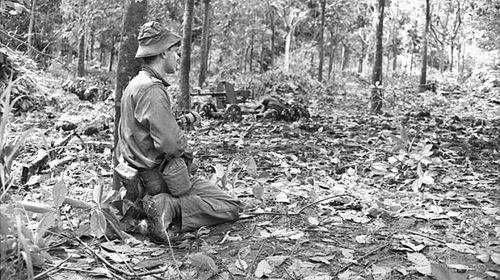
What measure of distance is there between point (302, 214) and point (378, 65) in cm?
921

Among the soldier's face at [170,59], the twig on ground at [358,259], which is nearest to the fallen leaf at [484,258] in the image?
the twig on ground at [358,259]

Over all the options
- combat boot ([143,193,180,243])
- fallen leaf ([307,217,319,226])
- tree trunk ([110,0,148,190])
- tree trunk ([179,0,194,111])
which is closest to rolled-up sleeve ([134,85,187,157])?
combat boot ([143,193,180,243])

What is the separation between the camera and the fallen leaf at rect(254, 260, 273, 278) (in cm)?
319

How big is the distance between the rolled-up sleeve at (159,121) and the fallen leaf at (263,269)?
116 centimetres

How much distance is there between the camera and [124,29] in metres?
4.76

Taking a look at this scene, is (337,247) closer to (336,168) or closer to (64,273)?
(64,273)

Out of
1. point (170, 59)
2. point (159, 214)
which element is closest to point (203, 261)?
point (159, 214)

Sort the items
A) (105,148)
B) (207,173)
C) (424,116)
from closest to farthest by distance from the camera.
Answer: (207,173), (105,148), (424,116)

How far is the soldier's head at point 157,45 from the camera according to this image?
3875 mm

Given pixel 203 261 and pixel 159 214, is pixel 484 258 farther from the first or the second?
pixel 159 214

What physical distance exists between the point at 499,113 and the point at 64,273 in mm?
11753

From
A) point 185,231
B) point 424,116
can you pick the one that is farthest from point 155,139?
point 424,116

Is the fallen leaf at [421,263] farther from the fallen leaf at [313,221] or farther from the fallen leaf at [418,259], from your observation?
the fallen leaf at [313,221]

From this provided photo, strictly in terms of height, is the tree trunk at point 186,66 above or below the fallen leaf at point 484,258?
above
